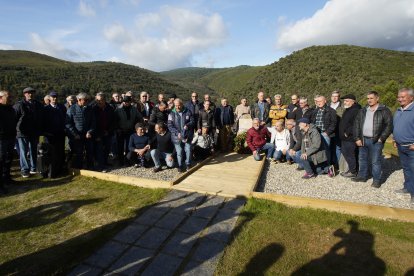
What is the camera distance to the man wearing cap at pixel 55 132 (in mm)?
6816

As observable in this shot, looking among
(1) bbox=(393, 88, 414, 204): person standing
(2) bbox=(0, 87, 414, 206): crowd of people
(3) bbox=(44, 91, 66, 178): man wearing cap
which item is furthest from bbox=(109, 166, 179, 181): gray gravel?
(1) bbox=(393, 88, 414, 204): person standing

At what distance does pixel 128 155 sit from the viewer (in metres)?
7.65

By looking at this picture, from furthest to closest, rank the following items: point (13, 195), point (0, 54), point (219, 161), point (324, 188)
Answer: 1. point (0, 54)
2. point (219, 161)
3. point (324, 188)
4. point (13, 195)

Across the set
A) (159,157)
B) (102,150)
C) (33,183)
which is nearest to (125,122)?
(102,150)

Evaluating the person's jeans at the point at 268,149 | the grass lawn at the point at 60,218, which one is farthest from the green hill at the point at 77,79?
the person's jeans at the point at 268,149

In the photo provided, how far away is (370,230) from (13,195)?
6.89 metres

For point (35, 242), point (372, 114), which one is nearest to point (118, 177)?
point (35, 242)

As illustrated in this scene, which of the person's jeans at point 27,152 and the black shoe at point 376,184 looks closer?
the black shoe at point 376,184

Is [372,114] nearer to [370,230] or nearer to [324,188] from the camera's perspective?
[324,188]

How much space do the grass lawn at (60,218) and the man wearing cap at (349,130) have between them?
4.55m

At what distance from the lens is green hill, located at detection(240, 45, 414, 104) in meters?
47.6

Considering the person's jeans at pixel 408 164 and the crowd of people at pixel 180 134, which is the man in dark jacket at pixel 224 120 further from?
the person's jeans at pixel 408 164

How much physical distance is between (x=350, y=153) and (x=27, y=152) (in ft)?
26.6

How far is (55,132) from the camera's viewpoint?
700 centimetres
